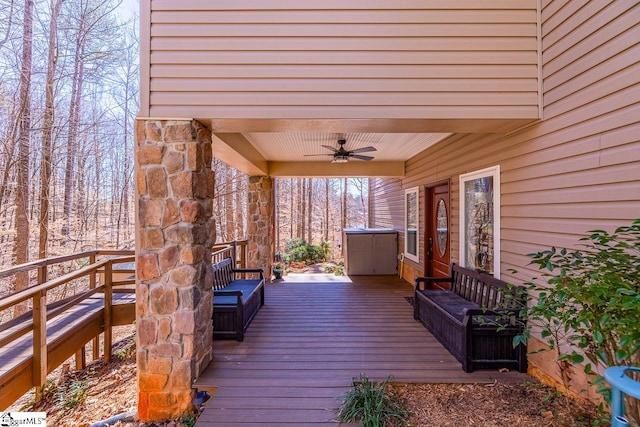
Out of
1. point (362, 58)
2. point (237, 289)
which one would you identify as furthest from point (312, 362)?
point (362, 58)

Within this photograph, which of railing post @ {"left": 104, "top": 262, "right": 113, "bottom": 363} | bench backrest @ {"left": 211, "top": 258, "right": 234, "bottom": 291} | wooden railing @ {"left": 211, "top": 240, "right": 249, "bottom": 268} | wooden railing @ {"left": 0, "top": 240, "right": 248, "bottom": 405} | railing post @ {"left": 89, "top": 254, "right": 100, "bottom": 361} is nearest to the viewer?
wooden railing @ {"left": 0, "top": 240, "right": 248, "bottom": 405}

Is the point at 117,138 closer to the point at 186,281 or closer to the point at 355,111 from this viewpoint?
the point at 186,281

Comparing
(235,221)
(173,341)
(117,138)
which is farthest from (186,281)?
(235,221)

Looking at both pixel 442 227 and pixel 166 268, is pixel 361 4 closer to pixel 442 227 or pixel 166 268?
pixel 166 268

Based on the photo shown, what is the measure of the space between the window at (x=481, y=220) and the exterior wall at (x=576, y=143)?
0.38ft

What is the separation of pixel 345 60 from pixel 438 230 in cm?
382

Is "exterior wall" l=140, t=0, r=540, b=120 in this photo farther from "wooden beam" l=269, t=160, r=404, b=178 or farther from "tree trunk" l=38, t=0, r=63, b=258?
"tree trunk" l=38, t=0, r=63, b=258

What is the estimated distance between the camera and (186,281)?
2.74 m

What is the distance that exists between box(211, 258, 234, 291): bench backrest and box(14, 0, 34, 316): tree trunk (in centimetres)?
528

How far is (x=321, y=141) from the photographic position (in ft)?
17.0

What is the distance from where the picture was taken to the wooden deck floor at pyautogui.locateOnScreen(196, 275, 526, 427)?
2.42 meters

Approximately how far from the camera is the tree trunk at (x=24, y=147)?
255 inches

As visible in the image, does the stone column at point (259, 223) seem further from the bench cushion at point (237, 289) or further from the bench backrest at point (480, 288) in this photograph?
the bench backrest at point (480, 288)

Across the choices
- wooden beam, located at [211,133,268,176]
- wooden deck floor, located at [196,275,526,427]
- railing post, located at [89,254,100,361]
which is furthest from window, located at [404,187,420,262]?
railing post, located at [89,254,100,361]
